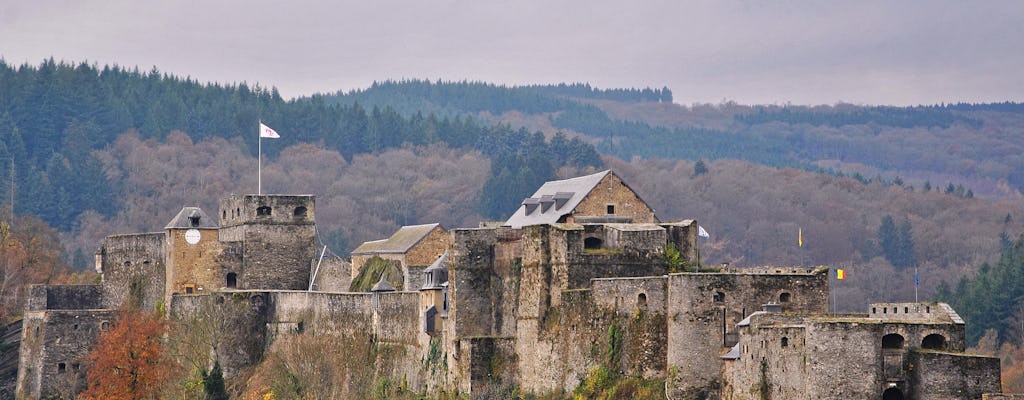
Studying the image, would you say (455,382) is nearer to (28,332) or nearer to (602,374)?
(602,374)

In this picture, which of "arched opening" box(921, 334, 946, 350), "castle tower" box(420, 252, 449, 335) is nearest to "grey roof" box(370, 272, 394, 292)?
"castle tower" box(420, 252, 449, 335)

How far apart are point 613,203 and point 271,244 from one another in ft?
68.9

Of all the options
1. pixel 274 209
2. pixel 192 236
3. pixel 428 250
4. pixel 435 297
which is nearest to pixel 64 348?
pixel 192 236

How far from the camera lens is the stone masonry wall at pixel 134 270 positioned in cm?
9262

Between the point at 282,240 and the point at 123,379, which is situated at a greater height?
the point at 282,240

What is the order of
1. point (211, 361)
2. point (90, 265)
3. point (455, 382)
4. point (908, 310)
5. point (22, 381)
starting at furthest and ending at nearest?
point (90, 265) → point (22, 381) → point (211, 361) → point (455, 382) → point (908, 310)

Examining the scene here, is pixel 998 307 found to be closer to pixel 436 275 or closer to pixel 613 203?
pixel 613 203

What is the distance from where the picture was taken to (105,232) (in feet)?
600

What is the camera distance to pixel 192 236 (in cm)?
9044

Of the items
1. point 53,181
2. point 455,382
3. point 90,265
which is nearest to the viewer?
point 455,382

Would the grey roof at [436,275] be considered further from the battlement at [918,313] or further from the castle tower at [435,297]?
the battlement at [918,313]

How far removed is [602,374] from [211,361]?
25187 millimetres

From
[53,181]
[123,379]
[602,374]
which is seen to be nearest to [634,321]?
[602,374]

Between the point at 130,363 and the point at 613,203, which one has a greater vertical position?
the point at 613,203
